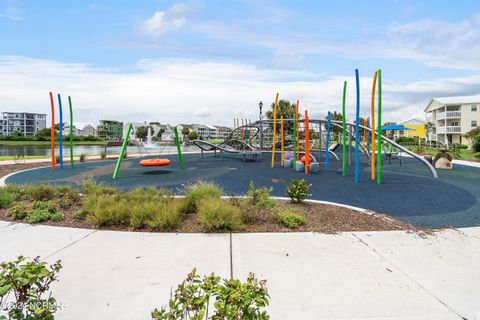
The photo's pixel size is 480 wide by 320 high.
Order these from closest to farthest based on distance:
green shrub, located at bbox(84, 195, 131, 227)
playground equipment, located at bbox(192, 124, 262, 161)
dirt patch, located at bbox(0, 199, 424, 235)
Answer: dirt patch, located at bbox(0, 199, 424, 235) → green shrub, located at bbox(84, 195, 131, 227) → playground equipment, located at bbox(192, 124, 262, 161)

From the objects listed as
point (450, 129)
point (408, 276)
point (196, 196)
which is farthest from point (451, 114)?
point (408, 276)

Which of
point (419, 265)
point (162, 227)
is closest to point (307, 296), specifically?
point (419, 265)

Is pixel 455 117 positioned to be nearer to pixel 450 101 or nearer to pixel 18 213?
pixel 450 101

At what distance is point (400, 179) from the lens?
1146cm

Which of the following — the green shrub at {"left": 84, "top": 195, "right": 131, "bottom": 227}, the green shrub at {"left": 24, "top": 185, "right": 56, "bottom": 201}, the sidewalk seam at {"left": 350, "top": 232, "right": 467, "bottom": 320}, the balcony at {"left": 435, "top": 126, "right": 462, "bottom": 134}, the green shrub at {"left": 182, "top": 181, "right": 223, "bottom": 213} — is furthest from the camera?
the balcony at {"left": 435, "top": 126, "right": 462, "bottom": 134}

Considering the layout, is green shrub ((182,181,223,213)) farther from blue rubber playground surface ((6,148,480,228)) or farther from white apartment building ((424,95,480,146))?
white apartment building ((424,95,480,146))

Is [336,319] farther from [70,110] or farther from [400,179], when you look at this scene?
[70,110]

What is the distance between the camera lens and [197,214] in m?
5.34

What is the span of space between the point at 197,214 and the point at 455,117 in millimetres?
61212

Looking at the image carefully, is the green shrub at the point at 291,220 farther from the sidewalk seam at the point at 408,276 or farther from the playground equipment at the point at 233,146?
the playground equipment at the point at 233,146

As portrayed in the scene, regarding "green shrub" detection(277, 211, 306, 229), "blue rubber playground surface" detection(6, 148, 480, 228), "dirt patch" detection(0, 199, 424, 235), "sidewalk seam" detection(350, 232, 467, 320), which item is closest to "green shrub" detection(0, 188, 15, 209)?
"dirt patch" detection(0, 199, 424, 235)

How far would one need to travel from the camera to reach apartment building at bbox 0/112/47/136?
116 metres

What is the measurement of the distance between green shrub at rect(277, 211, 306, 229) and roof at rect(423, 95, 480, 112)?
5981cm

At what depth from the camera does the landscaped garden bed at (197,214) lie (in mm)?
5027
